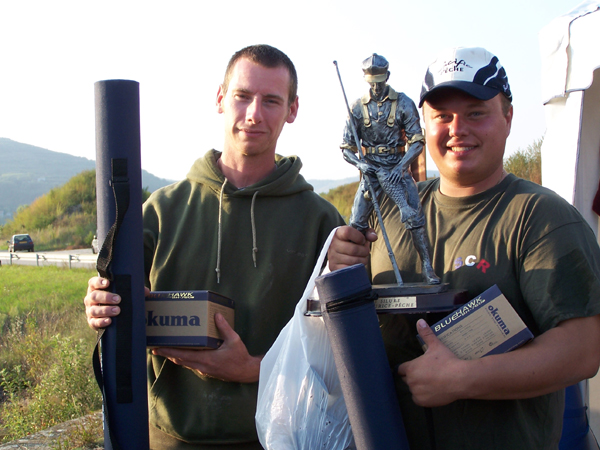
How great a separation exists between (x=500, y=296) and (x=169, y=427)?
161 centimetres

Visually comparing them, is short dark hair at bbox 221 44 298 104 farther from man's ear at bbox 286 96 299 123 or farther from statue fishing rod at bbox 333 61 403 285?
statue fishing rod at bbox 333 61 403 285

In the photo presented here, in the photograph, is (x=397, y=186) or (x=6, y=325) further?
(x=6, y=325)

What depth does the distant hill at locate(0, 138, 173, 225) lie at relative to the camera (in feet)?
376

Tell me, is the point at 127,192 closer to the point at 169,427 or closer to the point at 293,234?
the point at 293,234

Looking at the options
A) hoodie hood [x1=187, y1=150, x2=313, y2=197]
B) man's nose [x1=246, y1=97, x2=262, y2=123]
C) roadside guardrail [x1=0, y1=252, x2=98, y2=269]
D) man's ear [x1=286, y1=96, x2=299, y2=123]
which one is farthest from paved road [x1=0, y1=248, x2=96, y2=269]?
man's nose [x1=246, y1=97, x2=262, y2=123]

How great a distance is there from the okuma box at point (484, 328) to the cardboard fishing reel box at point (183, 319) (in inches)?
36.5

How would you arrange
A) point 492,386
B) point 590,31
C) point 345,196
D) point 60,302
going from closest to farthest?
point 492,386, point 590,31, point 60,302, point 345,196

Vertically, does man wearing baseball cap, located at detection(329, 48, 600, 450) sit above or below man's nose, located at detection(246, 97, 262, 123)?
below

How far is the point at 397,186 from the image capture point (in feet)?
6.93

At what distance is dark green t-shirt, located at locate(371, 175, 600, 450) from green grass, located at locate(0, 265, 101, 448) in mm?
3378

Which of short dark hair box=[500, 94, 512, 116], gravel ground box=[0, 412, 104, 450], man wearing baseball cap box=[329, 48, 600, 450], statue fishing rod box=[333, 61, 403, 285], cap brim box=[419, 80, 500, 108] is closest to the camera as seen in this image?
man wearing baseball cap box=[329, 48, 600, 450]

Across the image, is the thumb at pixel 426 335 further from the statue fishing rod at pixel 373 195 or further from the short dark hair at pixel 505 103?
the short dark hair at pixel 505 103

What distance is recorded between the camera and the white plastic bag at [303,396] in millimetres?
1899

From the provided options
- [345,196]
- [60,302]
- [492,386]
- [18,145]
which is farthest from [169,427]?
[18,145]
